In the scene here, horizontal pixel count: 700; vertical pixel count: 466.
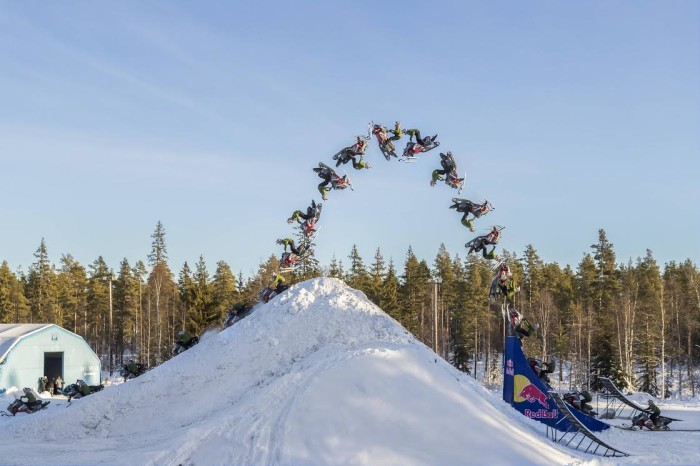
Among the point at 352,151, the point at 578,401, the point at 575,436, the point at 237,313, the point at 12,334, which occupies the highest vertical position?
the point at 352,151

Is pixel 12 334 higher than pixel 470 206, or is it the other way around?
pixel 470 206

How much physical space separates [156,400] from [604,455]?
1258 centimetres

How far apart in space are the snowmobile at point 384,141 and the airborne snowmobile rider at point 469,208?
7.90ft

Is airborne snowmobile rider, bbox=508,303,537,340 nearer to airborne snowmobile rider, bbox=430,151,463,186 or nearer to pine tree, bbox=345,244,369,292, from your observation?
airborne snowmobile rider, bbox=430,151,463,186

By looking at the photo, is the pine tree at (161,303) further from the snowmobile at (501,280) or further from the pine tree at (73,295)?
the snowmobile at (501,280)

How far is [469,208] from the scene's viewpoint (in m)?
18.4

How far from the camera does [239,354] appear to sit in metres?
18.5

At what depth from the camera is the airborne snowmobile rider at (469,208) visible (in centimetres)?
1823

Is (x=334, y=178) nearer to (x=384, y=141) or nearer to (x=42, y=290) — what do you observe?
(x=384, y=141)

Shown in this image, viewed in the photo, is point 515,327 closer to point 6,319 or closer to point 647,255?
point 647,255

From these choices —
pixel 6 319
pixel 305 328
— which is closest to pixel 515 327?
pixel 305 328

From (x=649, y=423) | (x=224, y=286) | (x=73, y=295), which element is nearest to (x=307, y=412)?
(x=649, y=423)

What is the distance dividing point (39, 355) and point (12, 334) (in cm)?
248

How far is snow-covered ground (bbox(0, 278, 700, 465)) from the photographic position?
13.0 meters
